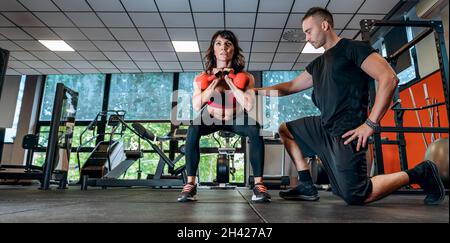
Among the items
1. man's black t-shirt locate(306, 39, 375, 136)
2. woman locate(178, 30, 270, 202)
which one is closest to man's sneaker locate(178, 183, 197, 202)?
woman locate(178, 30, 270, 202)

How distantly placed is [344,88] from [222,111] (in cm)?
77

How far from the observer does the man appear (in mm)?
1511

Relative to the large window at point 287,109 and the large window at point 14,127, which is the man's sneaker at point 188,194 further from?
the large window at point 14,127

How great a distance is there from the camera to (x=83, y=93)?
304 inches

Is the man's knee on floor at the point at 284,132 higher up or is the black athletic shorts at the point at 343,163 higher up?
the man's knee on floor at the point at 284,132

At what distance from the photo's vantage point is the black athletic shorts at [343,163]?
1.53 metres

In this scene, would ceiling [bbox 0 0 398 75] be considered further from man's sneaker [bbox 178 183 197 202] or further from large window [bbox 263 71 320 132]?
man's sneaker [bbox 178 183 197 202]

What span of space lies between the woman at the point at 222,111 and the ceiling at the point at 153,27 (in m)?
2.98

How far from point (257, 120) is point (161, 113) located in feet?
19.1

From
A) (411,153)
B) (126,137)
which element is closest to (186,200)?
(411,153)

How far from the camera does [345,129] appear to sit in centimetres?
160

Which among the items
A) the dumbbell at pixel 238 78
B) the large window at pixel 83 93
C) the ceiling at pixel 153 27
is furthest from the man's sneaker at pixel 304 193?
the large window at pixel 83 93

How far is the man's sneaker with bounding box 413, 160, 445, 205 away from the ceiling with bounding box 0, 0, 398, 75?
3.62 meters
